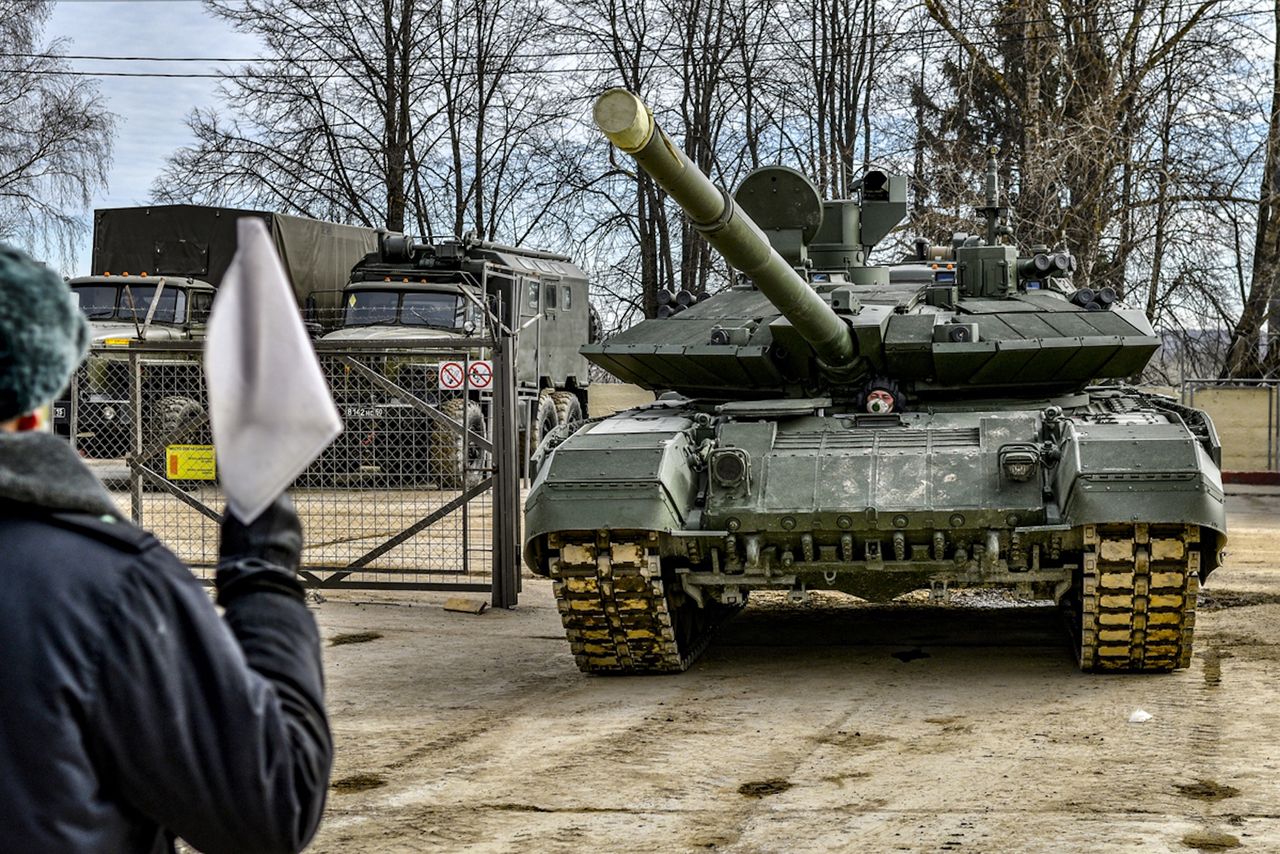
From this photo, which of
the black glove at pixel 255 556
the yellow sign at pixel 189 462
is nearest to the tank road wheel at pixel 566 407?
the yellow sign at pixel 189 462

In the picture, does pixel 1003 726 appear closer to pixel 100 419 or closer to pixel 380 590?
pixel 380 590

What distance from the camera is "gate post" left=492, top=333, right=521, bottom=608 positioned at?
11164mm

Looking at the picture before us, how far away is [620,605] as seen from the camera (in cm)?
827

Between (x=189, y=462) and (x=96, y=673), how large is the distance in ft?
33.1

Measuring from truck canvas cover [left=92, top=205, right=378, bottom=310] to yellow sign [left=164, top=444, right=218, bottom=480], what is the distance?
8463mm

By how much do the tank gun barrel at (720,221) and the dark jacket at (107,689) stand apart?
Answer: 421 centimetres

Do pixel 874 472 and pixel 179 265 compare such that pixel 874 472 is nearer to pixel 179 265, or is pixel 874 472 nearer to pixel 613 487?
pixel 613 487

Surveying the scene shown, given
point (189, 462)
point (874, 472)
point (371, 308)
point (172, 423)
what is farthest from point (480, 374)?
point (874, 472)

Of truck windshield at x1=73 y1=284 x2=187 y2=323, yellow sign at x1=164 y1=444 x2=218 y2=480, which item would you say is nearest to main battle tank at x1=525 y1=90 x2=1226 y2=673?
yellow sign at x1=164 y1=444 x2=218 y2=480

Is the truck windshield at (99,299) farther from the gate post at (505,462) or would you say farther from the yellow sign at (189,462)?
the gate post at (505,462)

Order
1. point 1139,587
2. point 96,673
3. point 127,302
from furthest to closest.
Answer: point 127,302
point 1139,587
point 96,673

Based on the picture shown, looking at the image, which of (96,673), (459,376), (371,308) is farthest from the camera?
(371,308)

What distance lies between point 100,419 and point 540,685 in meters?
7.72

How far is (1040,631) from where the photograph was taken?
33.1 ft
